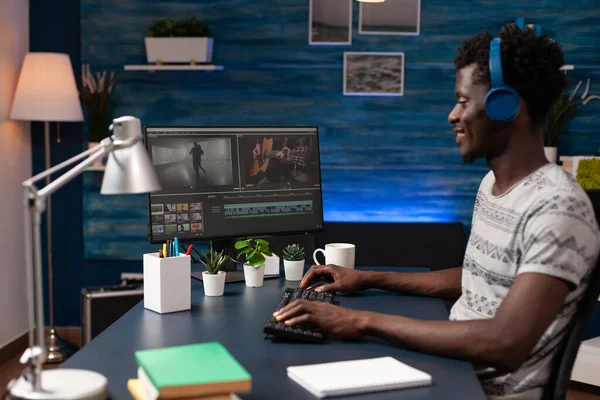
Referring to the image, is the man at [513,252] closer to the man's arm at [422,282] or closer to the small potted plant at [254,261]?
the man's arm at [422,282]

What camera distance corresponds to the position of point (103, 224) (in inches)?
166

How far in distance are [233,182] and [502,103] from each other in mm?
967

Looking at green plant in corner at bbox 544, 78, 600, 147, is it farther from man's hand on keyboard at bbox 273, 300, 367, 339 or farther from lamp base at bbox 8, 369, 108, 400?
lamp base at bbox 8, 369, 108, 400

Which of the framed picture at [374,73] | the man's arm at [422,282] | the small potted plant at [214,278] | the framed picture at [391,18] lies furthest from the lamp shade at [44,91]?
the man's arm at [422,282]

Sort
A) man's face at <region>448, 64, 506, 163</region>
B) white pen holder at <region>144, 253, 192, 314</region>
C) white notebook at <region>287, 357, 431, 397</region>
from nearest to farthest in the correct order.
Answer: white notebook at <region>287, 357, 431, 397</region> < man's face at <region>448, 64, 506, 163</region> < white pen holder at <region>144, 253, 192, 314</region>

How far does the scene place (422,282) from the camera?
2002 mm

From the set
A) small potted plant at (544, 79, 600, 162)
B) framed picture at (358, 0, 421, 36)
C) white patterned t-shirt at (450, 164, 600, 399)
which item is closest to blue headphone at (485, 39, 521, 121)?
white patterned t-shirt at (450, 164, 600, 399)

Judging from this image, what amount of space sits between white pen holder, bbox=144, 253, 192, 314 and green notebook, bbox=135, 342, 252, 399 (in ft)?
1.64

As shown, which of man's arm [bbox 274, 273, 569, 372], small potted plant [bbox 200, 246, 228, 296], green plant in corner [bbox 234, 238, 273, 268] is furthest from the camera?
green plant in corner [bbox 234, 238, 273, 268]

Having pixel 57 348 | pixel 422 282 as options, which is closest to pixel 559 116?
pixel 422 282

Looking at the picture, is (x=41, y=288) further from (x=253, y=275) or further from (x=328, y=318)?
(x=253, y=275)

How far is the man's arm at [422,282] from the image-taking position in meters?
1.99

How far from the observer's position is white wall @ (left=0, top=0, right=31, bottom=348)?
12.7ft

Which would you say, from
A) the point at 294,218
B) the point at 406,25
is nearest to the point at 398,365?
the point at 294,218
